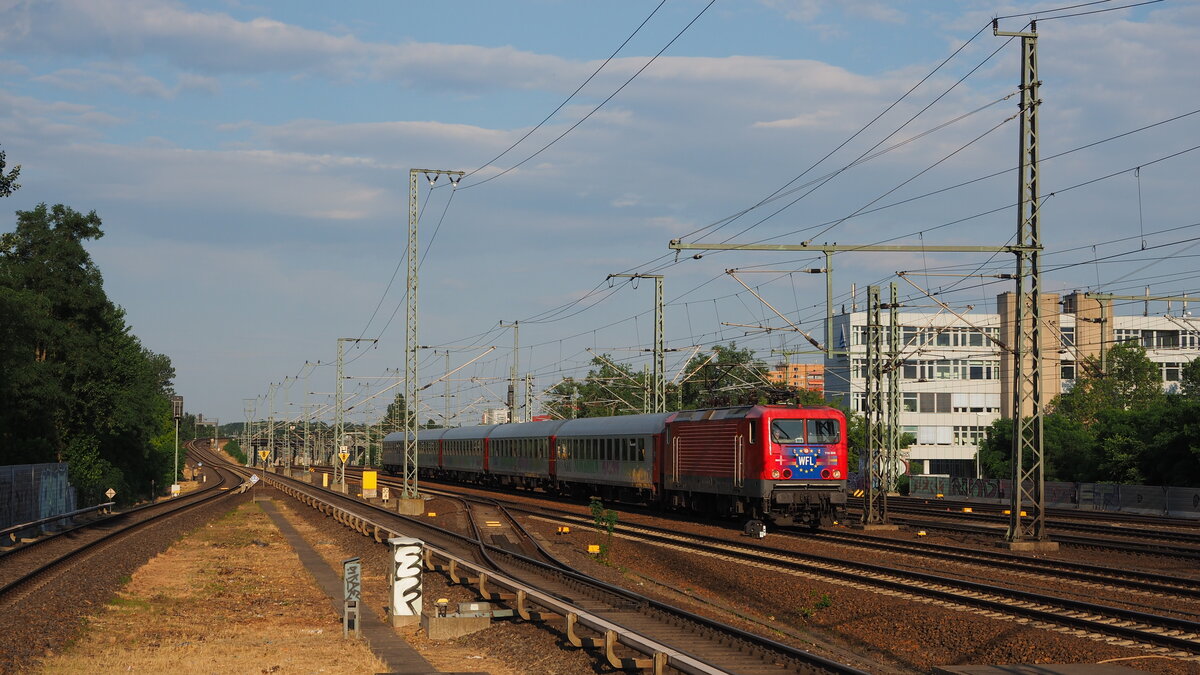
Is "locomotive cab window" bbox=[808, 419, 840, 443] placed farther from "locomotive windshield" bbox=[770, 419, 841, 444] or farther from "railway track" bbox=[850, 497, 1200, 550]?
"railway track" bbox=[850, 497, 1200, 550]

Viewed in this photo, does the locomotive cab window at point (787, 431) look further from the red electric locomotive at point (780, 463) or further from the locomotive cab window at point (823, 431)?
the locomotive cab window at point (823, 431)

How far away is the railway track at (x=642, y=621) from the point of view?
12.5 m

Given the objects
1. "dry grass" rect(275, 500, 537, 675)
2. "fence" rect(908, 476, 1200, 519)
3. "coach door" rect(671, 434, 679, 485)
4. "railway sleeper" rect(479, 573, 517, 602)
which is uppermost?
"coach door" rect(671, 434, 679, 485)

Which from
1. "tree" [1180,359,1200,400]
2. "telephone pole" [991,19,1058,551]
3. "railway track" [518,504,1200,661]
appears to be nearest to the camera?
"railway track" [518,504,1200,661]

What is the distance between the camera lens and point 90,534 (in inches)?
1458

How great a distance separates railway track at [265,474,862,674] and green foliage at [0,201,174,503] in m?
37.5

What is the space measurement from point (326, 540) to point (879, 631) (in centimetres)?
2065

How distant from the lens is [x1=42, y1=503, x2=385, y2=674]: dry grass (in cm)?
1368

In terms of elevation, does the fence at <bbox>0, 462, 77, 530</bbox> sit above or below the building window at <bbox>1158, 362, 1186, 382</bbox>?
below

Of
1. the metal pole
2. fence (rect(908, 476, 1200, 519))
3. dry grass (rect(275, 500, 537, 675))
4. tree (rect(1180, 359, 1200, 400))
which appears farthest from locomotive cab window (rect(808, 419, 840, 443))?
tree (rect(1180, 359, 1200, 400))

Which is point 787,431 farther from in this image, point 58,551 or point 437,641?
point 58,551

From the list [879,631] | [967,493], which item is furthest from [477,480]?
[879,631]

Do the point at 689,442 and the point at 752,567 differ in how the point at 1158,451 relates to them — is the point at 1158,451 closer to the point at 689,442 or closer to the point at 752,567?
the point at 689,442

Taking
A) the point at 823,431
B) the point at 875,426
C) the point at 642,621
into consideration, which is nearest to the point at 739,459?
the point at 823,431
